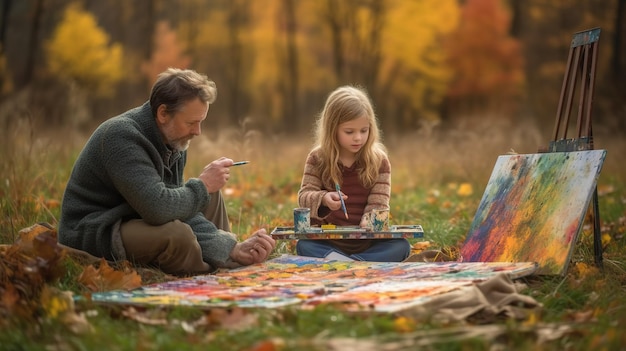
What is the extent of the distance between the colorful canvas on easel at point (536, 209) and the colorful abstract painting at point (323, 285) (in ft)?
0.65

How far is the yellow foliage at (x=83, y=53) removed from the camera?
23344 mm

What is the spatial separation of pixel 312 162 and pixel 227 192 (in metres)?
2.48

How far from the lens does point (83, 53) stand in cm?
2361

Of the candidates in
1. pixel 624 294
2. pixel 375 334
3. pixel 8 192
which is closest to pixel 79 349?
pixel 375 334

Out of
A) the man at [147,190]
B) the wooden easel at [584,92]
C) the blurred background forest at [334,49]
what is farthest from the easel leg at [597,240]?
the blurred background forest at [334,49]

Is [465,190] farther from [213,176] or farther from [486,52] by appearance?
[486,52]

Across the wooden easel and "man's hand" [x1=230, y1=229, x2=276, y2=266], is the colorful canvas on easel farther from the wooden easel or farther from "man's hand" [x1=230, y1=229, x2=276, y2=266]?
"man's hand" [x1=230, y1=229, x2=276, y2=266]

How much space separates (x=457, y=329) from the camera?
2.59 metres

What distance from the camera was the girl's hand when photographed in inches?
194

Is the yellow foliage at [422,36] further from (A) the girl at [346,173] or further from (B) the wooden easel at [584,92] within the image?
(B) the wooden easel at [584,92]

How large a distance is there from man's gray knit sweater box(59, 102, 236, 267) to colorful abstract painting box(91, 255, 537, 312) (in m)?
0.45

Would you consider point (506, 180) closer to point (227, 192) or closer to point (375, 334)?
point (375, 334)

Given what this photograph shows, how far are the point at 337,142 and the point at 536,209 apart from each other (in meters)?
1.51

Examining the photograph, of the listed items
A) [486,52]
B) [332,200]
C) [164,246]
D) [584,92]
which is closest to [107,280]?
[164,246]
